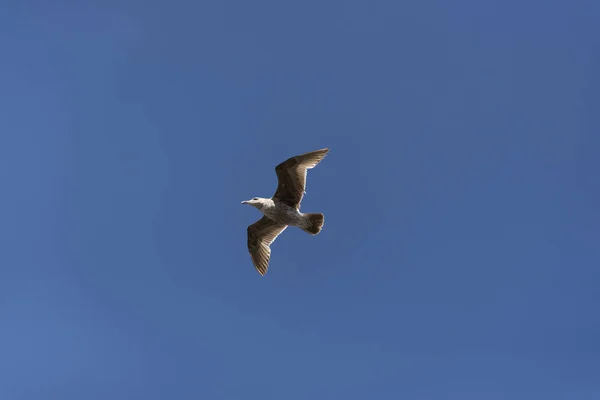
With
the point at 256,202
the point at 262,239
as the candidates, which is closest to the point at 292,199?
the point at 256,202

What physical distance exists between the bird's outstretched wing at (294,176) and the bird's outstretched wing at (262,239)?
157 centimetres

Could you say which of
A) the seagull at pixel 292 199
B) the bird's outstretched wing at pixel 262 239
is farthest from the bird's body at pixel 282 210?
the bird's outstretched wing at pixel 262 239

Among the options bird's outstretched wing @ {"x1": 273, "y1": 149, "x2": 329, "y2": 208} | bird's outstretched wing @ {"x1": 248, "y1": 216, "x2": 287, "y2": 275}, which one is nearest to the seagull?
bird's outstretched wing @ {"x1": 273, "y1": 149, "x2": 329, "y2": 208}

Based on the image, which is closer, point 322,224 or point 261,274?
point 322,224

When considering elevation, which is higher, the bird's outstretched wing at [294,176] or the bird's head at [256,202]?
the bird's outstretched wing at [294,176]

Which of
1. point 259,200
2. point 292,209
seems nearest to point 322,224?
point 292,209

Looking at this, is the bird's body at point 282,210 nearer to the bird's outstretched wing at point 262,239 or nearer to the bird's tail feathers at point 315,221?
the bird's tail feathers at point 315,221

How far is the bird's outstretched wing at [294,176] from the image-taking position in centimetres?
1772

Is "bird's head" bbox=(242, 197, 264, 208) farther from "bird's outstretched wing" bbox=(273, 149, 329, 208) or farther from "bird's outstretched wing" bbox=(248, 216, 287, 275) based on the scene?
"bird's outstretched wing" bbox=(248, 216, 287, 275)

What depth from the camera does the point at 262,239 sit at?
1989 cm

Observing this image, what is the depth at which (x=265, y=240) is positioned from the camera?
1988 centimetres

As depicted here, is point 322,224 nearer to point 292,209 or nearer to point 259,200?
point 292,209

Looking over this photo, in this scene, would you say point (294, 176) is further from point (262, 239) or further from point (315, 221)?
point (262, 239)

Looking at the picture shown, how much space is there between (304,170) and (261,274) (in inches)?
177
